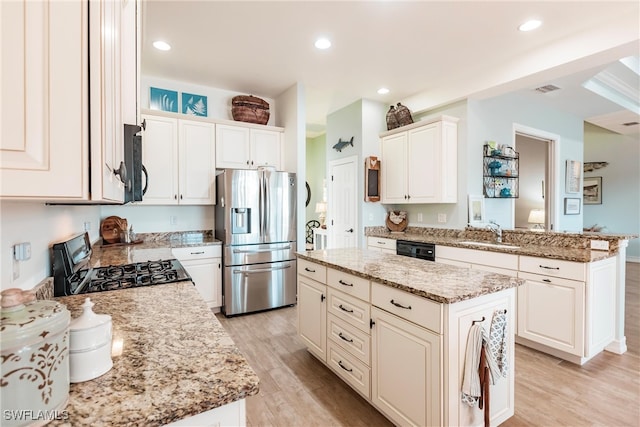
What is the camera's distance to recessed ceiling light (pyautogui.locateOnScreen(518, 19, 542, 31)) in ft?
8.41

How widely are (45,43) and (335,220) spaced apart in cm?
464

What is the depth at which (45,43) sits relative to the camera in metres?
0.61

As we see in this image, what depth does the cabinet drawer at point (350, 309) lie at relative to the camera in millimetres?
1904

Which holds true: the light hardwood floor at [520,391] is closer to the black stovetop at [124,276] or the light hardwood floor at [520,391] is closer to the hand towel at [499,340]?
the hand towel at [499,340]

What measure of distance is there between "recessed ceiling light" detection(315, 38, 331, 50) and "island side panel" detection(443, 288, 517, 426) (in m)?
2.55

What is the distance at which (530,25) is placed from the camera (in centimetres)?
262

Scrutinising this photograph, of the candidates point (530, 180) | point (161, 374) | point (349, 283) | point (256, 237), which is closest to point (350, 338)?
point (349, 283)

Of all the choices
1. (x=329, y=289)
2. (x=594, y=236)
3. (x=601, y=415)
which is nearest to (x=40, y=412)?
(x=329, y=289)

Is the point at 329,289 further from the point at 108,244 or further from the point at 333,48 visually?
the point at 108,244

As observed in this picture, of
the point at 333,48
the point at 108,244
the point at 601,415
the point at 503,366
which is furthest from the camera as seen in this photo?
the point at 108,244

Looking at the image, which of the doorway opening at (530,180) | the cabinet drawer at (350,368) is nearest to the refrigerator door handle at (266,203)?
the cabinet drawer at (350,368)

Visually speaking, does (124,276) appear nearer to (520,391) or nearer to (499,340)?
(499,340)

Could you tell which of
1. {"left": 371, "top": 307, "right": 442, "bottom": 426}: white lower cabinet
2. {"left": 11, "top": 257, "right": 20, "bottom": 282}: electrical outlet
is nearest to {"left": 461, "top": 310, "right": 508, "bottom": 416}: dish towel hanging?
{"left": 371, "top": 307, "right": 442, "bottom": 426}: white lower cabinet

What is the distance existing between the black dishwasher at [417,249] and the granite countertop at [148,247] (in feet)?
7.25
